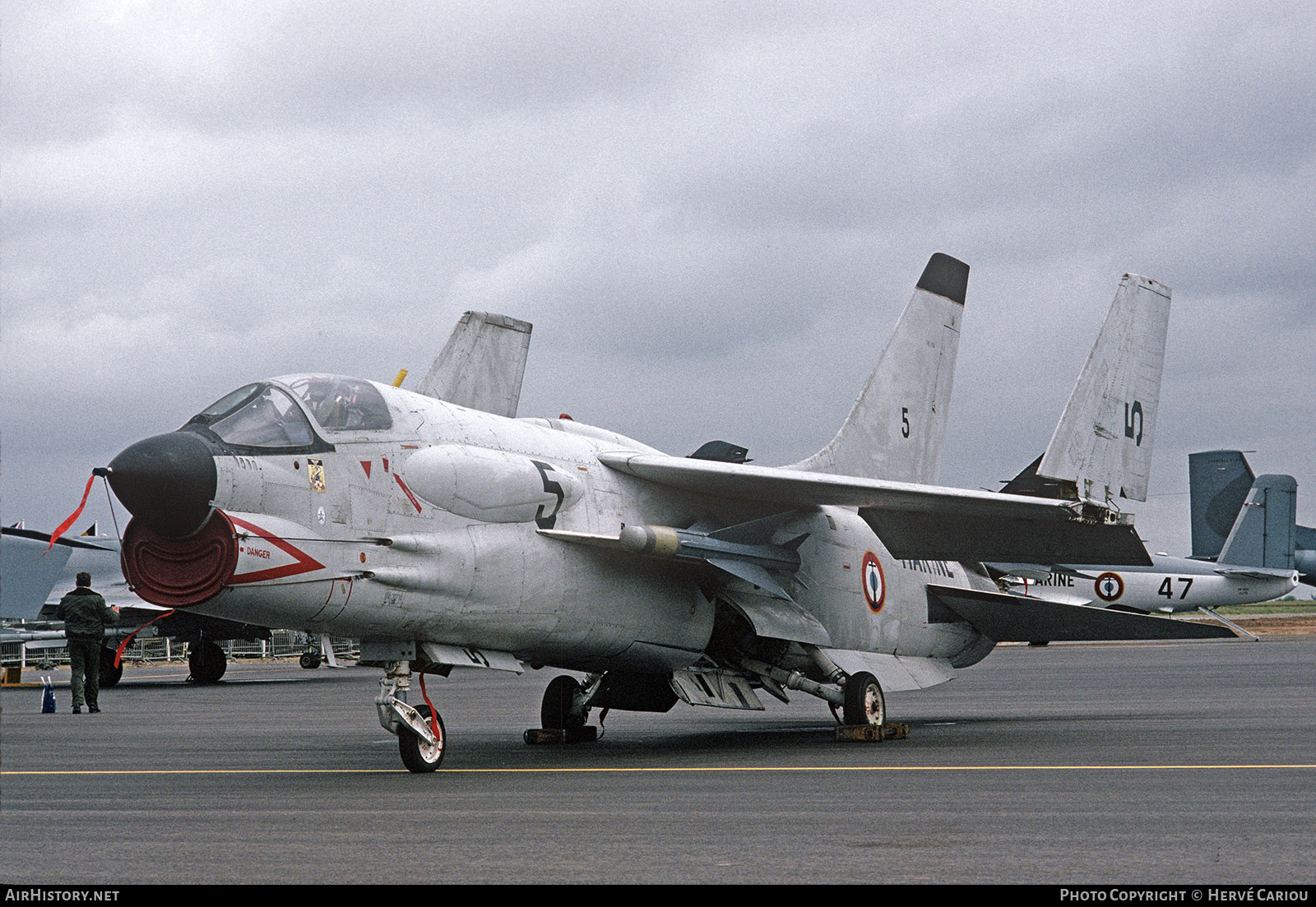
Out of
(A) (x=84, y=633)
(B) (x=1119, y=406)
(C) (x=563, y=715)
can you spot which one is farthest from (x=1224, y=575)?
(A) (x=84, y=633)

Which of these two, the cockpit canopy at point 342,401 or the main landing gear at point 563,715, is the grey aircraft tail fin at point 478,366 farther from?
the cockpit canopy at point 342,401

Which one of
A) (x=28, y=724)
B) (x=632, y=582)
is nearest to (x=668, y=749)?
(x=632, y=582)

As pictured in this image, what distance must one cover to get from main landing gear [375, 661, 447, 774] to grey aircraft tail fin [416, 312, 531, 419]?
7956 millimetres

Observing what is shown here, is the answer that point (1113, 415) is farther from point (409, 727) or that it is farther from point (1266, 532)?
point (1266, 532)

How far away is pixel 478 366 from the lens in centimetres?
1792

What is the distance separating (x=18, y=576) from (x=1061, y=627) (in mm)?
11519

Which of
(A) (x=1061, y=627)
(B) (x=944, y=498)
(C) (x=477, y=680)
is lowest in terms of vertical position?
(C) (x=477, y=680)

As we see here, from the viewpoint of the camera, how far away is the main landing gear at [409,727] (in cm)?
1005

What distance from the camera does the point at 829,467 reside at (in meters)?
15.7

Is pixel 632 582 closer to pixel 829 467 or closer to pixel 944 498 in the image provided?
pixel 944 498

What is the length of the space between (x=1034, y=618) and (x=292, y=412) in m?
9.85

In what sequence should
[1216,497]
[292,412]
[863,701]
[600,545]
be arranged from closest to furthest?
[292,412], [600,545], [863,701], [1216,497]

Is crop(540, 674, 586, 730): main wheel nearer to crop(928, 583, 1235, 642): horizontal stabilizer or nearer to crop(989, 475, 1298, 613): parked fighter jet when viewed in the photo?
crop(928, 583, 1235, 642): horizontal stabilizer

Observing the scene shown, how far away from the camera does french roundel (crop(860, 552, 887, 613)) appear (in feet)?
48.1
